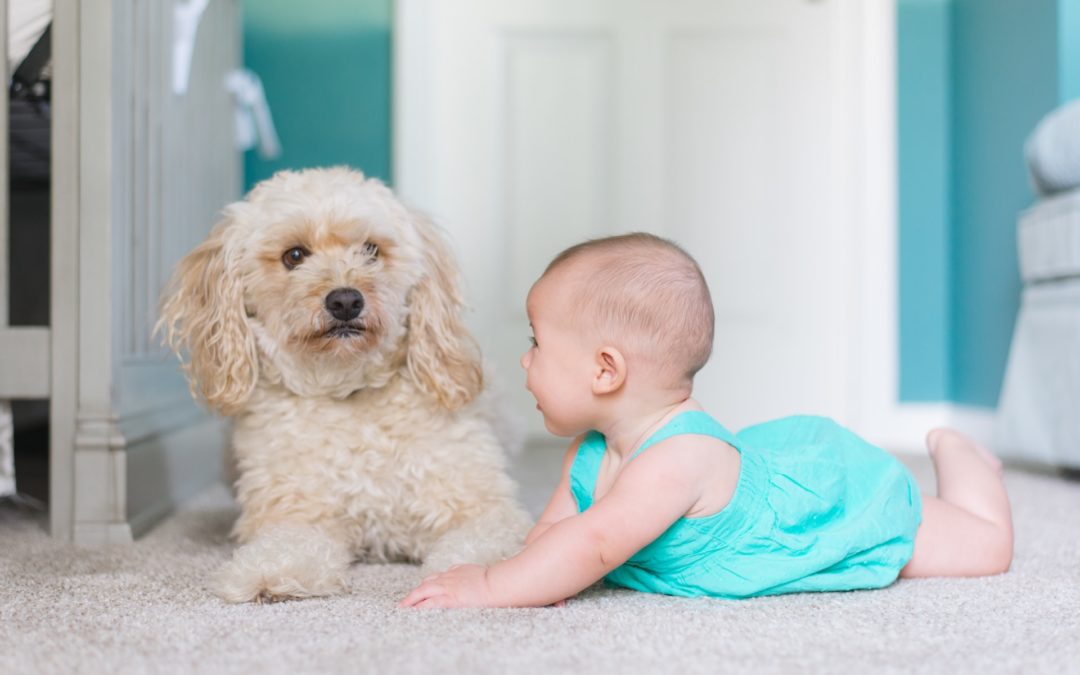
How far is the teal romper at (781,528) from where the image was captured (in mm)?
1160

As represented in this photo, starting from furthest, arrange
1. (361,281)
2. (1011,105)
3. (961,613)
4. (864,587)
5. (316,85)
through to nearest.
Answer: (316,85), (1011,105), (361,281), (864,587), (961,613)

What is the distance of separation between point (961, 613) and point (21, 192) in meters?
2.50

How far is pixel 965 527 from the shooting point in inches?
52.3

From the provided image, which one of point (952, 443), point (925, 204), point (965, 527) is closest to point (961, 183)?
point (925, 204)

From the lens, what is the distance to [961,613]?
1.10m

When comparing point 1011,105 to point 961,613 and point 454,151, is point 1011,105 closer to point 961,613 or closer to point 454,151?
point 454,151

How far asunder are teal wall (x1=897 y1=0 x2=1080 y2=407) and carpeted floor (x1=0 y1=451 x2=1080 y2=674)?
1924 mm

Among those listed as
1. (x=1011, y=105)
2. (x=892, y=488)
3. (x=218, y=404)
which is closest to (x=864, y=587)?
(x=892, y=488)

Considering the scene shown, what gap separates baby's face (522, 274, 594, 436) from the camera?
1.17 m

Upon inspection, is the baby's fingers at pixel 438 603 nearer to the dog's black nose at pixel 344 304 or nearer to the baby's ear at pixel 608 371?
the baby's ear at pixel 608 371

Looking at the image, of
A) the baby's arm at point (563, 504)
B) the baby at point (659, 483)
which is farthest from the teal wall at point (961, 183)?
the baby's arm at point (563, 504)

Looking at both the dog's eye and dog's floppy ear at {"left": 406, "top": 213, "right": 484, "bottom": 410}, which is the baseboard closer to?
dog's floppy ear at {"left": 406, "top": 213, "right": 484, "bottom": 410}

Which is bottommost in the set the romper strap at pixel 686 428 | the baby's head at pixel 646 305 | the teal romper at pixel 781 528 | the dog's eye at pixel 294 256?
the teal romper at pixel 781 528

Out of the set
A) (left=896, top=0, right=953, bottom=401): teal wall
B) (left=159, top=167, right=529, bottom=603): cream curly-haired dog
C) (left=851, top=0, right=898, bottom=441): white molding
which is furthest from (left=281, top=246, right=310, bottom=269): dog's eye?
(left=896, top=0, right=953, bottom=401): teal wall
